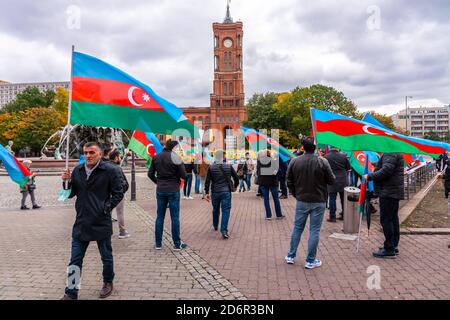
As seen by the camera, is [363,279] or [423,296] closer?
[423,296]

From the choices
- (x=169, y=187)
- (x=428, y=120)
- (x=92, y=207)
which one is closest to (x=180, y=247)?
(x=169, y=187)

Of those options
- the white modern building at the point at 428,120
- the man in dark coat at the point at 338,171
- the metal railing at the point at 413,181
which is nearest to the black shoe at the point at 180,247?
the man in dark coat at the point at 338,171

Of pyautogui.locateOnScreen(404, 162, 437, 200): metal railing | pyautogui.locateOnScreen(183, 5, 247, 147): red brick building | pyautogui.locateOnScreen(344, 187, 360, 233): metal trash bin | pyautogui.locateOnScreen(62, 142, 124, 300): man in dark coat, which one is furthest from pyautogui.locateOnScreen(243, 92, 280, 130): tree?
pyautogui.locateOnScreen(62, 142, 124, 300): man in dark coat

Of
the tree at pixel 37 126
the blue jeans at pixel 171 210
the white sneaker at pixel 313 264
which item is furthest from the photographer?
the tree at pixel 37 126

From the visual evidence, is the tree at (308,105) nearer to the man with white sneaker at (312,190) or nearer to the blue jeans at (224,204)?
the blue jeans at (224,204)

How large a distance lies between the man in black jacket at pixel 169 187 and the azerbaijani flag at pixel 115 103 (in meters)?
0.63

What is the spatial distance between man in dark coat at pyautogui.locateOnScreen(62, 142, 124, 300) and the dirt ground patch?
22.5 feet

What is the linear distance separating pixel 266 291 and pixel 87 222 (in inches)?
93.1

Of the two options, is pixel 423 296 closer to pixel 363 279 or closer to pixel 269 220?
pixel 363 279

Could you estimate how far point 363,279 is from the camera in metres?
4.94

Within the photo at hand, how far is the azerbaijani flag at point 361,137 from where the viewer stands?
239 inches

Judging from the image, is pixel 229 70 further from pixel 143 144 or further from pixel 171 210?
pixel 171 210

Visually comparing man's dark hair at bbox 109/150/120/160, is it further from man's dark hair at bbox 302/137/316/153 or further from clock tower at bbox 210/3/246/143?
clock tower at bbox 210/3/246/143
